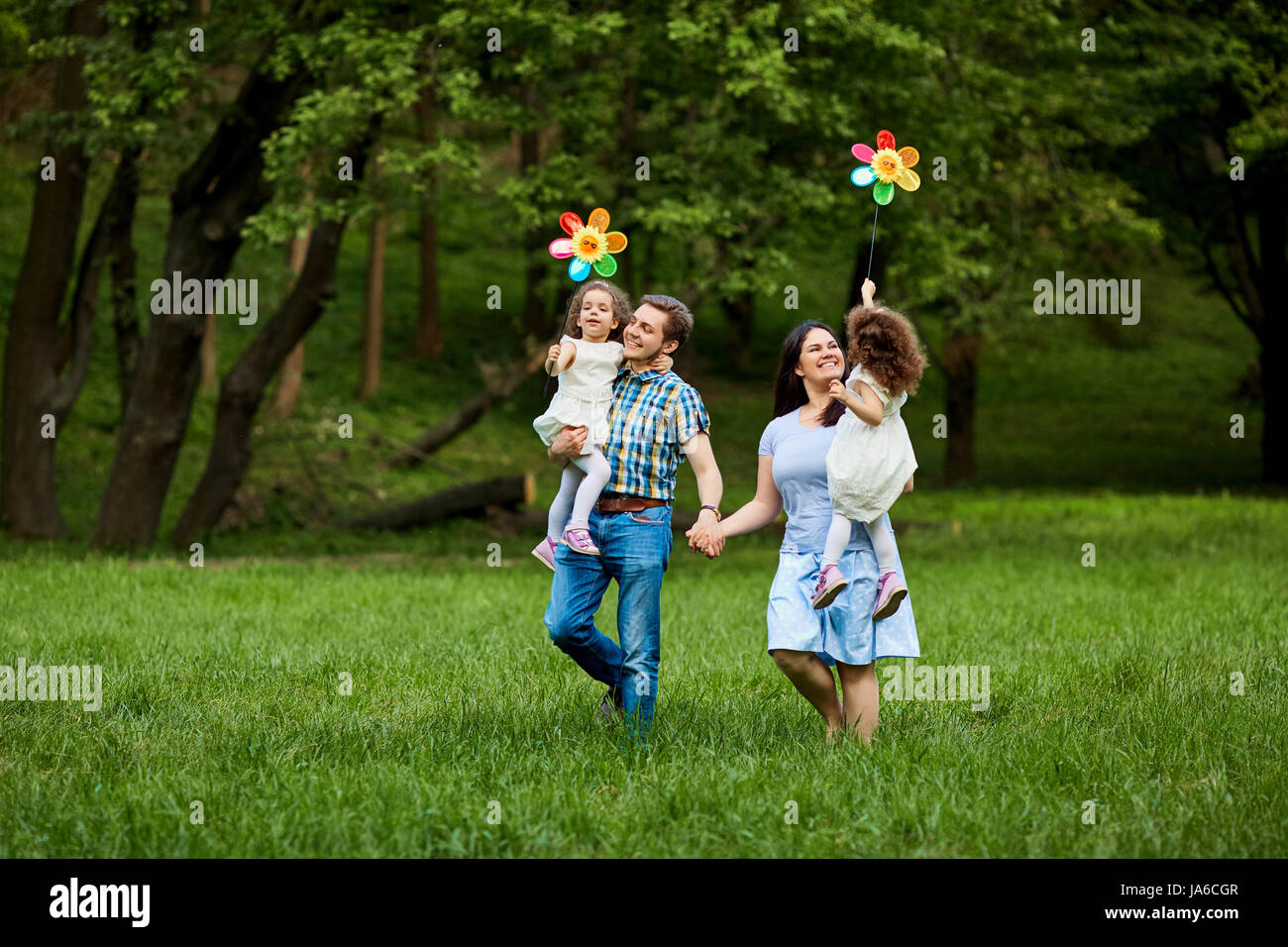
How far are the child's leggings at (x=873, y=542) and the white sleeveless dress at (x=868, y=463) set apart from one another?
5 centimetres

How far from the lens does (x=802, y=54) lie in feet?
46.0

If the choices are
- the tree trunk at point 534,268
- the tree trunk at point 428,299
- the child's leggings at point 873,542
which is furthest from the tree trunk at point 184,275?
the tree trunk at point 428,299

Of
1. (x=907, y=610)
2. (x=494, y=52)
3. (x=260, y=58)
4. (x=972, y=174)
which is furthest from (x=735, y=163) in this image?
(x=907, y=610)

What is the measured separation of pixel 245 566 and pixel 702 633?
5464 millimetres

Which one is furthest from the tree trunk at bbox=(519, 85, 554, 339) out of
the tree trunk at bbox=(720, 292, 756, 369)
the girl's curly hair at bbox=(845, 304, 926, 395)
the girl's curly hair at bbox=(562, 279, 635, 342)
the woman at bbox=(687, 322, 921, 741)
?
the girl's curly hair at bbox=(845, 304, 926, 395)

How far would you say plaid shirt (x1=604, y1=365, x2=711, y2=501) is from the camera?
5746 millimetres

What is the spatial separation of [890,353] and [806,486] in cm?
67

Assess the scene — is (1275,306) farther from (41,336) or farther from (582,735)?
(582,735)

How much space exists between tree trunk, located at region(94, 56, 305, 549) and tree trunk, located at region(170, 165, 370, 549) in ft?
1.61

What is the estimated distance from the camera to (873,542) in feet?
17.7

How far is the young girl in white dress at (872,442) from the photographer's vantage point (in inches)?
204

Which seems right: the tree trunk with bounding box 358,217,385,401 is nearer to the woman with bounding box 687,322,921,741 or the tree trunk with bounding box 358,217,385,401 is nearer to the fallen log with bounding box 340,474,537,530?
the fallen log with bounding box 340,474,537,530

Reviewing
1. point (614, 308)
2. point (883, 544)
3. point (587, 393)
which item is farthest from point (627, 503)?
point (883, 544)

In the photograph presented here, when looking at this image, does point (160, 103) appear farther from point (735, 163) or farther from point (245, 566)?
point (735, 163)
